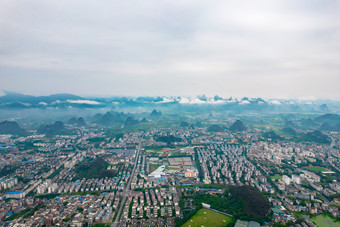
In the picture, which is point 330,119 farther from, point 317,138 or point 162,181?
point 162,181

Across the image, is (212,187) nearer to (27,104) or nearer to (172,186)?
(172,186)

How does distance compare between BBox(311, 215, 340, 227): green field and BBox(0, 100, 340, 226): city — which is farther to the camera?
BBox(0, 100, 340, 226): city

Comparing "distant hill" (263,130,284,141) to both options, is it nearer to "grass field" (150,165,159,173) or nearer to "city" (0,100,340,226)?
"city" (0,100,340,226)

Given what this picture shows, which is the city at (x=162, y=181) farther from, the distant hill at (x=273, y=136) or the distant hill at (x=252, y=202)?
the distant hill at (x=273, y=136)

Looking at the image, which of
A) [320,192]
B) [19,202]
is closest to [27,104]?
[19,202]

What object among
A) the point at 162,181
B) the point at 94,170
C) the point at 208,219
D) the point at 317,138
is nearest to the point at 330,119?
the point at 317,138

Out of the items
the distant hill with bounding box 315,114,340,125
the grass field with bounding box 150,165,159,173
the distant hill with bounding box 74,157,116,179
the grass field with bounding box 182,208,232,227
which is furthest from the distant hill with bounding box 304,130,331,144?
the distant hill with bounding box 74,157,116,179
